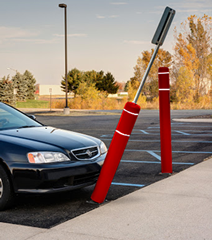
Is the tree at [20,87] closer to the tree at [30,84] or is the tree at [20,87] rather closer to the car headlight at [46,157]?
the tree at [30,84]

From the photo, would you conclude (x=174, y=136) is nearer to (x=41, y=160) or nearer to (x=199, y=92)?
(x=41, y=160)

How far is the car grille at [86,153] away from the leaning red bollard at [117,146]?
0.77 ft

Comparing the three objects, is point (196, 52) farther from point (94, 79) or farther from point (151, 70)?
point (94, 79)

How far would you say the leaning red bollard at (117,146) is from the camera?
18.0 feet

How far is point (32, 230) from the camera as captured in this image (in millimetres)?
4426

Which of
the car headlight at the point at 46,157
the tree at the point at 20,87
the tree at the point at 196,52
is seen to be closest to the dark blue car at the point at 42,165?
the car headlight at the point at 46,157

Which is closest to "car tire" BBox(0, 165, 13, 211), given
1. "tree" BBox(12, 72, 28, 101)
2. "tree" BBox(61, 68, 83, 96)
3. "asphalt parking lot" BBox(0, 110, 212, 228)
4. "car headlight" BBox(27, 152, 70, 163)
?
"asphalt parking lot" BBox(0, 110, 212, 228)

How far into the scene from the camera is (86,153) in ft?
18.4

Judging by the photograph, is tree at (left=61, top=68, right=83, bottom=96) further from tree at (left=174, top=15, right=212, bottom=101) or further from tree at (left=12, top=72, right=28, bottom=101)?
tree at (left=174, top=15, right=212, bottom=101)

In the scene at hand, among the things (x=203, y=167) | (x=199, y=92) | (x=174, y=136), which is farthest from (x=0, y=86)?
(x=203, y=167)

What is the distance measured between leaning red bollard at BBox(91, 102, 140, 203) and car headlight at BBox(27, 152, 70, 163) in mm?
610

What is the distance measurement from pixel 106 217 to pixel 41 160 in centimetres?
111

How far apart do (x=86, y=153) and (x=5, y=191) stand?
47.5 inches

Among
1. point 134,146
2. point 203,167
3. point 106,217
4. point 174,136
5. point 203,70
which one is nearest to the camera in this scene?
point 106,217
